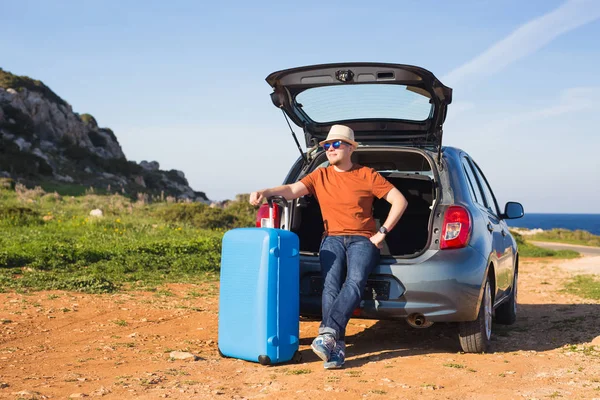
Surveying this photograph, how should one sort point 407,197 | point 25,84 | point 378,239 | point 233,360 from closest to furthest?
point 233,360 → point 378,239 → point 407,197 → point 25,84

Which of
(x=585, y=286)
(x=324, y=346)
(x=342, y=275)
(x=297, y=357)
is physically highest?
(x=342, y=275)

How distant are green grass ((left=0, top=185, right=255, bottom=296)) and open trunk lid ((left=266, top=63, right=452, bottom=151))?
3799mm

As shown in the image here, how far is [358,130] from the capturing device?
6641 millimetres

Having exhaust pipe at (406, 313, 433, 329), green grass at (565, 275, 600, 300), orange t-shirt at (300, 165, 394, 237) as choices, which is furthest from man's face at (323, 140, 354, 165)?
green grass at (565, 275, 600, 300)

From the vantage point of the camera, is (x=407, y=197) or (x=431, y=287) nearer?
(x=431, y=287)

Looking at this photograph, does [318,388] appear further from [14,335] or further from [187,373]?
[14,335]

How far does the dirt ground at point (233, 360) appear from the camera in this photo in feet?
14.3

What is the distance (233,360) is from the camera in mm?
5348

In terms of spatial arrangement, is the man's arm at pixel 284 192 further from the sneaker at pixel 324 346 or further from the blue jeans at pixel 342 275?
the sneaker at pixel 324 346

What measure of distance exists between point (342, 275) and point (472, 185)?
5.31 ft

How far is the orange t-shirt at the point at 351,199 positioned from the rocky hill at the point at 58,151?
2954 cm

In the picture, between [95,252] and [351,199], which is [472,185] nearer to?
[351,199]

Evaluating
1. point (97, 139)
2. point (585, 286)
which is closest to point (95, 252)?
point (585, 286)

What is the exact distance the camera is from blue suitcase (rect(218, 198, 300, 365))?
5043mm
